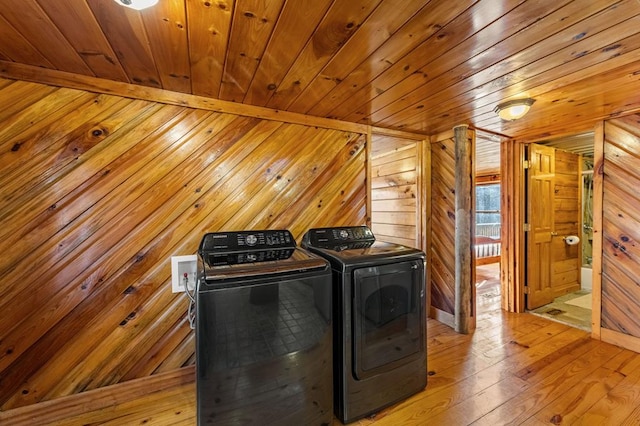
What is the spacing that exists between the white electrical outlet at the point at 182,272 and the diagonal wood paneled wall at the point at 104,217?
0.05 m

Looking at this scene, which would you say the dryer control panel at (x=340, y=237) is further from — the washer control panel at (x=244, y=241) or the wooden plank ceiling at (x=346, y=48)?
the wooden plank ceiling at (x=346, y=48)

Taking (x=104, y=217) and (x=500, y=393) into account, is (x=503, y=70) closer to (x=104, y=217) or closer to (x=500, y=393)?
(x=500, y=393)

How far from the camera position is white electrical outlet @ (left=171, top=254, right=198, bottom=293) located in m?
1.90

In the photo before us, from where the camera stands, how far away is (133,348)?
5.98ft

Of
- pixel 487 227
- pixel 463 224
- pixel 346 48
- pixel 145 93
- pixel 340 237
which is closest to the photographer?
pixel 346 48

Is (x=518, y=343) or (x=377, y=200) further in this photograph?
(x=377, y=200)

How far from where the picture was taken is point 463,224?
268 cm

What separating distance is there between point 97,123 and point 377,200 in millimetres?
3189

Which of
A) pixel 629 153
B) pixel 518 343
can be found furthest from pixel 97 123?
pixel 629 153

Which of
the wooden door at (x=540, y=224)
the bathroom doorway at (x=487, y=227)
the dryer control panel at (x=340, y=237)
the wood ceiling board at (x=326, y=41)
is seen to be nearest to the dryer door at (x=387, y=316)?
the dryer control panel at (x=340, y=237)

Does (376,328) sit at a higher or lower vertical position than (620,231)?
lower

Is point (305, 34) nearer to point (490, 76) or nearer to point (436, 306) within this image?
point (490, 76)

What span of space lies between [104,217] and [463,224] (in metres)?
2.99

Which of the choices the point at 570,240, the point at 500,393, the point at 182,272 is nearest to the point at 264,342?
the point at 182,272
